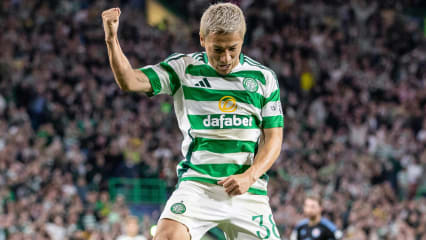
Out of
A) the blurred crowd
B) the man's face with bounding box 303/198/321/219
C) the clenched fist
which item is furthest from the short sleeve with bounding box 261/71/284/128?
the blurred crowd

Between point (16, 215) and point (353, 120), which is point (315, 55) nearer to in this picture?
point (353, 120)

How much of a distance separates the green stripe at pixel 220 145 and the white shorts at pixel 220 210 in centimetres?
22

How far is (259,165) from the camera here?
367cm

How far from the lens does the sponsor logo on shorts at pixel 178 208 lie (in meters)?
3.61

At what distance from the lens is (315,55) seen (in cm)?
1677

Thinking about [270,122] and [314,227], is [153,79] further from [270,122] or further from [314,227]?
[314,227]

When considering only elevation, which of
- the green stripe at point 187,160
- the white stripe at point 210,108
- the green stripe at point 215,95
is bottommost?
the green stripe at point 187,160

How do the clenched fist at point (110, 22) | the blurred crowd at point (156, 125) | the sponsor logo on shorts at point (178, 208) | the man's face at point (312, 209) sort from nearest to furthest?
the clenched fist at point (110, 22) → the sponsor logo on shorts at point (178, 208) → the man's face at point (312, 209) → the blurred crowd at point (156, 125)

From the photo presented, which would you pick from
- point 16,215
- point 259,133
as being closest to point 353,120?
point 16,215

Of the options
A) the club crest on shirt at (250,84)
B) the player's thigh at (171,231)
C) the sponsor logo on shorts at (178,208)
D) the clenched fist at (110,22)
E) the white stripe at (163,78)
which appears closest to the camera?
the clenched fist at (110,22)

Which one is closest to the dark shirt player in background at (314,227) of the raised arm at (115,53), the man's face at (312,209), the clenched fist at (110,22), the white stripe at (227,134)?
the man's face at (312,209)

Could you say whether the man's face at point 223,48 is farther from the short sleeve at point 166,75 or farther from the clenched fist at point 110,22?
the clenched fist at point 110,22

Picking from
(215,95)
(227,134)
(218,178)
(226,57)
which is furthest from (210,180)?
(226,57)

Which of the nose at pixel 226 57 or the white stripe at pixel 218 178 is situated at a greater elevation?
the nose at pixel 226 57
